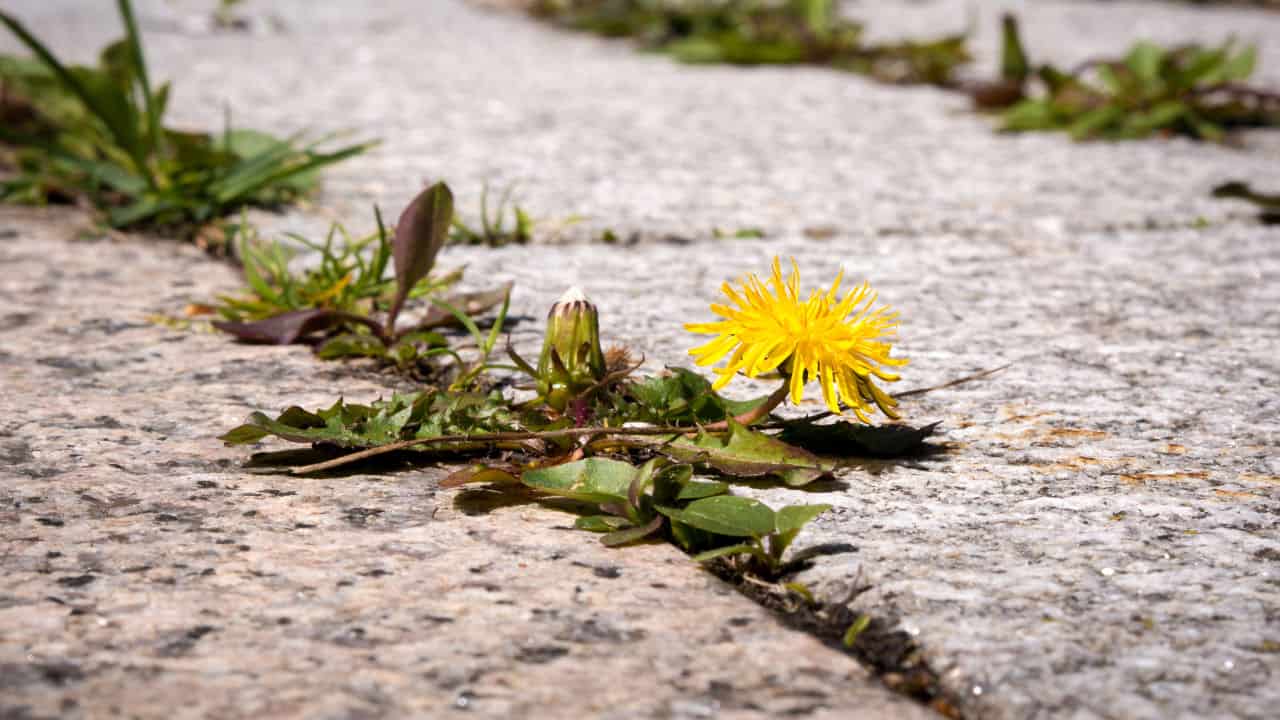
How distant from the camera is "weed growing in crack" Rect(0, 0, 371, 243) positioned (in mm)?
2113

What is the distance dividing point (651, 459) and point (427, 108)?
220cm

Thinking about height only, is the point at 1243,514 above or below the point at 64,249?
below

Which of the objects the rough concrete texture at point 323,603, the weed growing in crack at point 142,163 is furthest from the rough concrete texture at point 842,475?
the weed growing in crack at point 142,163

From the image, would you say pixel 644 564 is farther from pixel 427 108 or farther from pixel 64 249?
pixel 427 108

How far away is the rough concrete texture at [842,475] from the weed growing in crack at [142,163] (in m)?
0.11

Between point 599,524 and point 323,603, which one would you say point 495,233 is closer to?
point 599,524

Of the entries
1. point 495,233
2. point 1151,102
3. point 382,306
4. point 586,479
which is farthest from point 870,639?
point 1151,102

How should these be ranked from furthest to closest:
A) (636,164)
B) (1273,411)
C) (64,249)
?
(636,164)
(64,249)
(1273,411)

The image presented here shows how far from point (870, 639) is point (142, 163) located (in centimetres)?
164

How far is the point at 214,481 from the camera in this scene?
119 cm

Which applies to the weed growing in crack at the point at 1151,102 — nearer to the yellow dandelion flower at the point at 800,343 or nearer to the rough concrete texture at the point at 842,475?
the rough concrete texture at the point at 842,475

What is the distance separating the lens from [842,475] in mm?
1228

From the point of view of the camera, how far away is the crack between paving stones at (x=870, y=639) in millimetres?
865

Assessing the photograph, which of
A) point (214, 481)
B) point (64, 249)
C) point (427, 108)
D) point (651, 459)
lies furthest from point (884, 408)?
point (427, 108)
